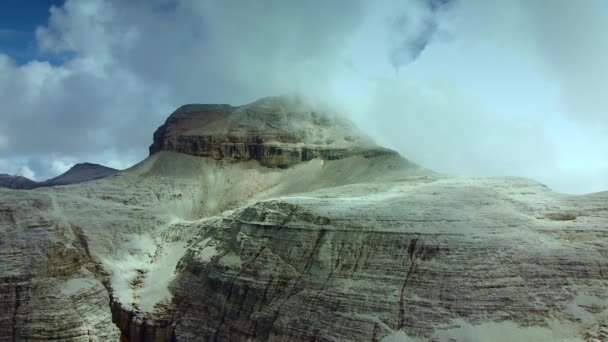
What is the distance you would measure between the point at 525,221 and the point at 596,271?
501 centimetres

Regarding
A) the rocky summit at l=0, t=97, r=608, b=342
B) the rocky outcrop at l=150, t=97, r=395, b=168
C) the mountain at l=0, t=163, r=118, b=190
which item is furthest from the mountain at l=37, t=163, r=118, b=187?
the rocky summit at l=0, t=97, r=608, b=342

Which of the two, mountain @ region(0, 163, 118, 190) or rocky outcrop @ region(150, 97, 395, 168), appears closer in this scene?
rocky outcrop @ region(150, 97, 395, 168)

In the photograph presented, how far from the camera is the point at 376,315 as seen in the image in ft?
80.9

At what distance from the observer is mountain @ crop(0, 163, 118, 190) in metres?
91.9

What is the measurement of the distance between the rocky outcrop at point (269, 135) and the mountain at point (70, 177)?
2280 centimetres

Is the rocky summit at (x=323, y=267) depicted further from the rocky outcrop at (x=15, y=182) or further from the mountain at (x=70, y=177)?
the rocky outcrop at (x=15, y=182)

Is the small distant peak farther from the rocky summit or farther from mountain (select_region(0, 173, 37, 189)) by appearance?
the rocky summit

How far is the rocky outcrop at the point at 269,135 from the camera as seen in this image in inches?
2744

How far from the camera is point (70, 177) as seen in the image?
319ft

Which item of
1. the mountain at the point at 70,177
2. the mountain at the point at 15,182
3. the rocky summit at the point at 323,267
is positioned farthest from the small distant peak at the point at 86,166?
the rocky summit at the point at 323,267

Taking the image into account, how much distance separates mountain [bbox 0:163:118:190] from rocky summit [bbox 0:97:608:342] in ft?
143

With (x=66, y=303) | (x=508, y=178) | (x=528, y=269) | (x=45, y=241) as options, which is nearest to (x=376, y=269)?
(x=528, y=269)

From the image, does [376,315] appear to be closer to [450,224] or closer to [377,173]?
[450,224]

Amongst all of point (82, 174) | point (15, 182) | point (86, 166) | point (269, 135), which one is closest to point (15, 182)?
point (15, 182)
